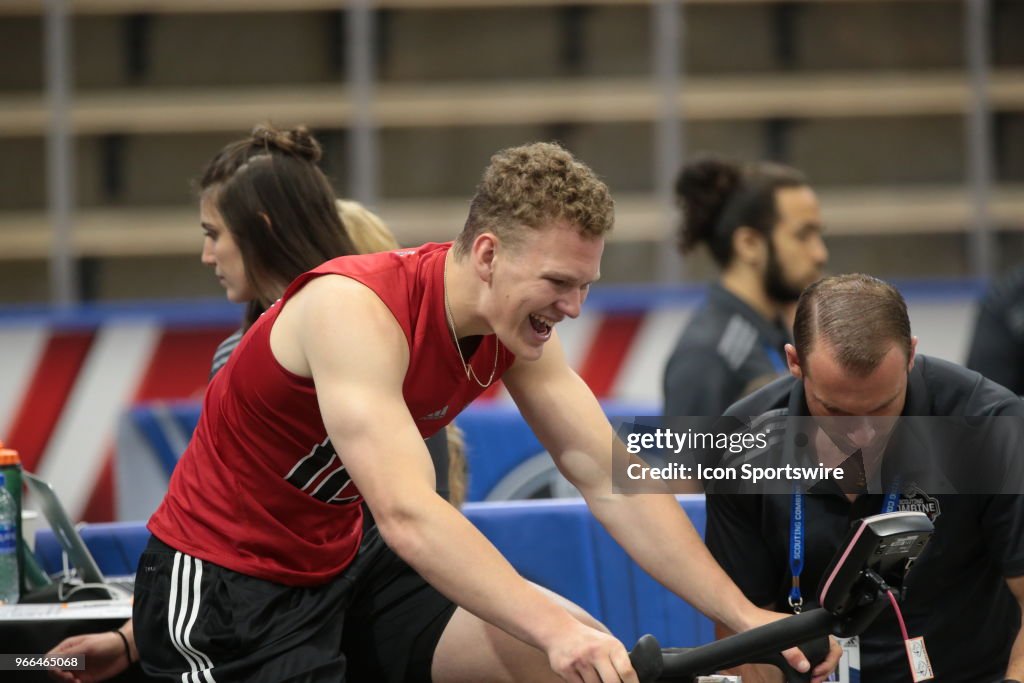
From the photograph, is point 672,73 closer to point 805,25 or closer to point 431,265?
point 805,25

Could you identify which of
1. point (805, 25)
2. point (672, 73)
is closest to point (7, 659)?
point (672, 73)

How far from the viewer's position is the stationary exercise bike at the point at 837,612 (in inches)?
75.2

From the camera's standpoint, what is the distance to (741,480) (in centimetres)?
255

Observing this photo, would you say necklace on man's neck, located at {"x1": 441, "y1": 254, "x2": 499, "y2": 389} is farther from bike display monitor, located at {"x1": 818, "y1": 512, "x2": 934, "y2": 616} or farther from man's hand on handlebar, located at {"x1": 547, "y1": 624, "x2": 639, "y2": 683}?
bike display monitor, located at {"x1": 818, "y1": 512, "x2": 934, "y2": 616}

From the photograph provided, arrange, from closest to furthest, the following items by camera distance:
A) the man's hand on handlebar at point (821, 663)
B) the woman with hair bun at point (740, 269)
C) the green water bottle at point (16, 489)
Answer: the man's hand on handlebar at point (821, 663) → the green water bottle at point (16, 489) → the woman with hair bun at point (740, 269)

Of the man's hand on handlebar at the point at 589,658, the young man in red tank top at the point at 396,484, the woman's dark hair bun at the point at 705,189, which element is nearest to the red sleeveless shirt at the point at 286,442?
the young man in red tank top at the point at 396,484

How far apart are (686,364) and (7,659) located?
206cm

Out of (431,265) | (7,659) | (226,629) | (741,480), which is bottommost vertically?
(7,659)

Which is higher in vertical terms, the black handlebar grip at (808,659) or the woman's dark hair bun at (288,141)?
the woman's dark hair bun at (288,141)

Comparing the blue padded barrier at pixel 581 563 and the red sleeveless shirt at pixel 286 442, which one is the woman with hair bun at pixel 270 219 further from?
the red sleeveless shirt at pixel 286 442

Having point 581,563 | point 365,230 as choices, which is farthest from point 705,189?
point 581,563

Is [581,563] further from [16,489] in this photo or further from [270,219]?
[16,489]

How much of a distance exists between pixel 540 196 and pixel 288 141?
3.70 ft

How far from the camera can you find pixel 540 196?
215 centimetres
